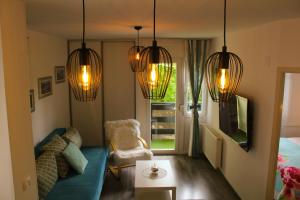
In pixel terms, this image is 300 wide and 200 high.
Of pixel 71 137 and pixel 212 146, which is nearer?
pixel 71 137

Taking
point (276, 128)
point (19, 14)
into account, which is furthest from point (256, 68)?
point (19, 14)

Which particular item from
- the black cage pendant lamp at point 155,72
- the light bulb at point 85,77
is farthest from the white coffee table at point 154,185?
the light bulb at point 85,77

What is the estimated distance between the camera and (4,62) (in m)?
1.63

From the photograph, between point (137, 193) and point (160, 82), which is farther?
point (137, 193)

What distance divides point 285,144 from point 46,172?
414cm

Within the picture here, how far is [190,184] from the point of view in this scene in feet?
14.0

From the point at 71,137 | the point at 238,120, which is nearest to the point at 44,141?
the point at 71,137

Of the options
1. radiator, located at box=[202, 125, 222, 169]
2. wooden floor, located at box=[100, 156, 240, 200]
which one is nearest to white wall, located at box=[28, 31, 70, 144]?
wooden floor, located at box=[100, 156, 240, 200]

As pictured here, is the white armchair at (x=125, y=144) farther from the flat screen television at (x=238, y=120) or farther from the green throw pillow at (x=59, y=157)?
the flat screen television at (x=238, y=120)

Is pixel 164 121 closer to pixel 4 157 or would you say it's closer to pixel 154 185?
pixel 154 185

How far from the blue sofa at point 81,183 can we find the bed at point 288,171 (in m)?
2.24

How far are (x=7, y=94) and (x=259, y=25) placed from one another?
2.84 metres

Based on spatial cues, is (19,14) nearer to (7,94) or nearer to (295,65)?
(7,94)

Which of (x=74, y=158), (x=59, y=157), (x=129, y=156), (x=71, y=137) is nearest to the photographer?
(x=59, y=157)
